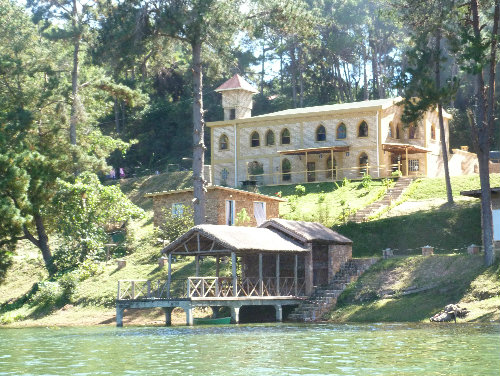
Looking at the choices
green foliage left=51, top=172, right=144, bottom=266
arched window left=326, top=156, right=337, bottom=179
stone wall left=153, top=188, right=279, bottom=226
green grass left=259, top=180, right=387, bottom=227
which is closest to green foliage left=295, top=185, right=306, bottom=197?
green grass left=259, top=180, right=387, bottom=227

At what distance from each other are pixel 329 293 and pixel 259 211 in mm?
15735

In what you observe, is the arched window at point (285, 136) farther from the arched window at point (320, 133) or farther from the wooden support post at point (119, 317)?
the wooden support post at point (119, 317)

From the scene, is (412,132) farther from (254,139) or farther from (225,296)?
(225,296)

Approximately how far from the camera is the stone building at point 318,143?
6178 centimetres

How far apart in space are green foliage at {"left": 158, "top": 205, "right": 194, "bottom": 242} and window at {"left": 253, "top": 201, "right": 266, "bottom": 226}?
422 cm

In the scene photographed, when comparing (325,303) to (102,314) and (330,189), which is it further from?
(330,189)

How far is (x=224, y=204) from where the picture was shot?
5106 centimetres

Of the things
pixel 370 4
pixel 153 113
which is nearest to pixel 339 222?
pixel 153 113

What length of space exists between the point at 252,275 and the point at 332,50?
153 ft

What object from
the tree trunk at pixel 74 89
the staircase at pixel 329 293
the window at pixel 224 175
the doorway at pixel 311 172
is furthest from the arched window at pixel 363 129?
the staircase at pixel 329 293

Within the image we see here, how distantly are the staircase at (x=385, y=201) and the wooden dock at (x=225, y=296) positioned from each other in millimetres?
9770

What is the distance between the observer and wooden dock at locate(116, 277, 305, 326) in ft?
114

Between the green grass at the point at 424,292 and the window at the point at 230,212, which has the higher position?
the window at the point at 230,212

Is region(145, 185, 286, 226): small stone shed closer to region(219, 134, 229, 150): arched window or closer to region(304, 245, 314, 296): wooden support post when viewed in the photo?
region(304, 245, 314, 296): wooden support post
